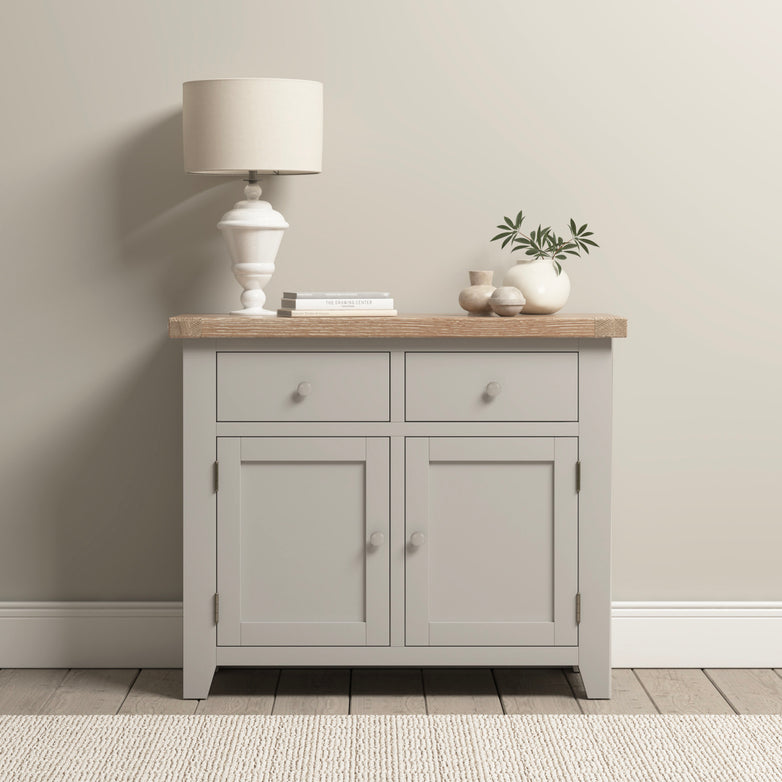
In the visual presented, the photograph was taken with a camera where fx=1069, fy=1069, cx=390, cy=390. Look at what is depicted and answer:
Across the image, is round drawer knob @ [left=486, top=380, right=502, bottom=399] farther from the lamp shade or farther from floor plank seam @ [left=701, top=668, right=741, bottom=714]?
floor plank seam @ [left=701, top=668, right=741, bottom=714]

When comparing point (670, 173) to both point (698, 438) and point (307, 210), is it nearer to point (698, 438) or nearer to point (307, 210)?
point (698, 438)

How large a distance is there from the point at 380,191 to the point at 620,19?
0.75m

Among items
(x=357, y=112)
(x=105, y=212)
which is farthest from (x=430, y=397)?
(x=105, y=212)

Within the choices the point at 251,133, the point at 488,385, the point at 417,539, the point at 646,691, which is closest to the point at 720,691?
the point at 646,691

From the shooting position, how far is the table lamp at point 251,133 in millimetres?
2477

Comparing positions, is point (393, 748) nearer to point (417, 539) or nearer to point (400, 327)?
point (417, 539)

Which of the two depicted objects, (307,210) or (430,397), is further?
(307,210)

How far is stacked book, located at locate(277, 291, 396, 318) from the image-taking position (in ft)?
8.03

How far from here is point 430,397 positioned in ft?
7.92

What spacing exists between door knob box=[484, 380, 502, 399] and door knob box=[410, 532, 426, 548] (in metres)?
0.35

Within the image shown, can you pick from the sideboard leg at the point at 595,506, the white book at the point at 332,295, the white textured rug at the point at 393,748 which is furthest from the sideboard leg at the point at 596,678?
the white book at the point at 332,295

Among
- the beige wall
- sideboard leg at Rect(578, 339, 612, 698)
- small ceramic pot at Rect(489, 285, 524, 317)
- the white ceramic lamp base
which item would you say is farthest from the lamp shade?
sideboard leg at Rect(578, 339, 612, 698)

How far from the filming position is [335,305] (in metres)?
2.46

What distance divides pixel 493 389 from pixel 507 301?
210 millimetres
